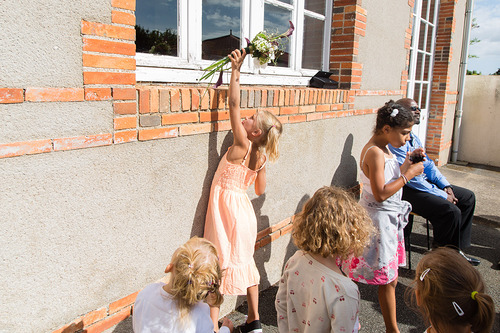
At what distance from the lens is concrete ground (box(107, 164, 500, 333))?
315 cm

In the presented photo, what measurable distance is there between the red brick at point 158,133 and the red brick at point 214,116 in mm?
256

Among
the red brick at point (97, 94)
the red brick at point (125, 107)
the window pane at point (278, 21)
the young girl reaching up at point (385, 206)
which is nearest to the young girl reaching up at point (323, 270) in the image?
the young girl reaching up at point (385, 206)

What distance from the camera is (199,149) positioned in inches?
103

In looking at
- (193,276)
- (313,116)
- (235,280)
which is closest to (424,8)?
(313,116)

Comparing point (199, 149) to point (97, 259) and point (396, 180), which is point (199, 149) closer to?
point (97, 259)

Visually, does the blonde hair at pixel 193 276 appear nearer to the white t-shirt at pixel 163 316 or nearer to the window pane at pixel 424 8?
the white t-shirt at pixel 163 316

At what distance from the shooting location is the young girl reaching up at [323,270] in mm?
1893

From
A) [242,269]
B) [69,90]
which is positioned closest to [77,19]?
[69,90]

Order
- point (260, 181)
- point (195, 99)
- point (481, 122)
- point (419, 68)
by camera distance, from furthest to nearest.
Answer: point (481, 122), point (419, 68), point (260, 181), point (195, 99)

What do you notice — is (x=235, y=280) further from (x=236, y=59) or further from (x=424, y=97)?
(x=424, y=97)

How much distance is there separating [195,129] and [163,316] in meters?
1.23

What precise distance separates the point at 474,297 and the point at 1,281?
206cm

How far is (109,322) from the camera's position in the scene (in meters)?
2.21

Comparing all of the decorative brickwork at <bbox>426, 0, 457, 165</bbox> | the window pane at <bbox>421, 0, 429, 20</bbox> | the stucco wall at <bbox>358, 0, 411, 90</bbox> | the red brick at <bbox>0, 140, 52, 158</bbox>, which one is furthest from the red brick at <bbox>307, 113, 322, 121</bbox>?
the decorative brickwork at <bbox>426, 0, 457, 165</bbox>
